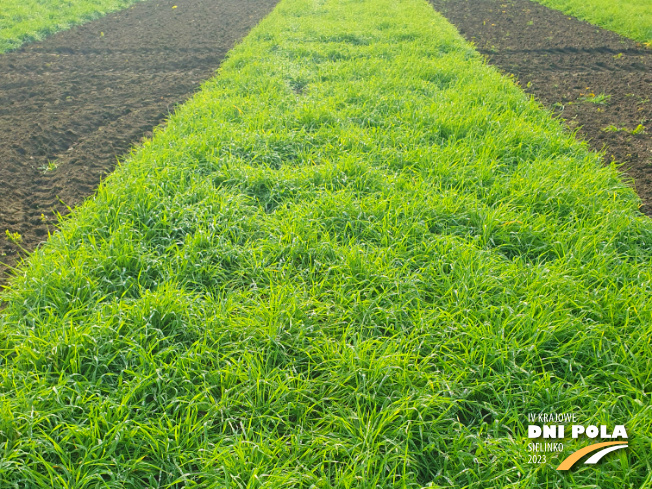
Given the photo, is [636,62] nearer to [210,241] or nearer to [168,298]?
[210,241]

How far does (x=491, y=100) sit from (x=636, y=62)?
4.45m

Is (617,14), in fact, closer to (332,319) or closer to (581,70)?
(581,70)

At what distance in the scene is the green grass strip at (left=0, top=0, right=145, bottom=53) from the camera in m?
8.42

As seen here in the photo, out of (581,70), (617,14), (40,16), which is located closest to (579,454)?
(581,70)

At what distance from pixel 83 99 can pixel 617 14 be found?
40.2 ft

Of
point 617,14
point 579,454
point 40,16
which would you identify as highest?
point 617,14

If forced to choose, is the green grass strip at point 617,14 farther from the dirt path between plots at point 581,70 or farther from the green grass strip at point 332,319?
the green grass strip at point 332,319

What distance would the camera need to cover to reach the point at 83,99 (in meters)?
5.79

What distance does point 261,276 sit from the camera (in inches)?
107

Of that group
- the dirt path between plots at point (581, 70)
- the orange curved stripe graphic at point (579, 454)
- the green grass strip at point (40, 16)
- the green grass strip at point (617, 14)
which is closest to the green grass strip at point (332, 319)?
the orange curved stripe graphic at point (579, 454)

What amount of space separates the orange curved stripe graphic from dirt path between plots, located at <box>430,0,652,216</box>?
2.54 m

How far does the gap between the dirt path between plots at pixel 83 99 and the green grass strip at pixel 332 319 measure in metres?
0.74

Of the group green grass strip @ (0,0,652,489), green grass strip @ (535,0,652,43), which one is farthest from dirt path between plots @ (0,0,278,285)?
green grass strip @ (535,0,652,43)

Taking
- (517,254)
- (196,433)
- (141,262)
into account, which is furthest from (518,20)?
(196,433)
